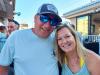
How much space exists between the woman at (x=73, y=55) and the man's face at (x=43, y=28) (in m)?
0.12

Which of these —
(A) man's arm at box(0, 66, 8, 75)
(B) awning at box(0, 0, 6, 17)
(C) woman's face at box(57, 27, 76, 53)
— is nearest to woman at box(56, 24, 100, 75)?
(C) woman's face at box(57, 27, 76, 53)

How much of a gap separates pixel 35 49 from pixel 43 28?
0.21 metres

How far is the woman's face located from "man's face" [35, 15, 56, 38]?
110mm

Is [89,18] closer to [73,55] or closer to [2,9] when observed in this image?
[2,9]

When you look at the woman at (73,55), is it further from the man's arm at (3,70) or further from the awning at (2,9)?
the awning at (2,9)

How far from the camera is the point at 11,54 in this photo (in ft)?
9.04

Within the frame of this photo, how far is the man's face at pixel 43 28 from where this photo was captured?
2.78m

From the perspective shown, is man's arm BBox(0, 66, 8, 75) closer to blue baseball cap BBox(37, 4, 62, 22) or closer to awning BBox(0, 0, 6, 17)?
blue baseball cap BBox(37, 4, 62, 22)

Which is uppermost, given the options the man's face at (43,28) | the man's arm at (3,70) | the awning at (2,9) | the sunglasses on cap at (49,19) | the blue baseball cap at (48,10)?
the awning at (2,9)

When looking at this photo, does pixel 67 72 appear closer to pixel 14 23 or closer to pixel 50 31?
pixel 50 31

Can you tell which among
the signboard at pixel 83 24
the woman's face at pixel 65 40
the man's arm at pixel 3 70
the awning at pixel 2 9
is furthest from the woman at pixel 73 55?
the awning at pixel 2 9

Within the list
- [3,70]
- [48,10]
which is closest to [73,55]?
[48,10]

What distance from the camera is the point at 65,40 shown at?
112 inches

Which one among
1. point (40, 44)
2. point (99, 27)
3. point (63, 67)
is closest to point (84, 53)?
point (63, 67)
